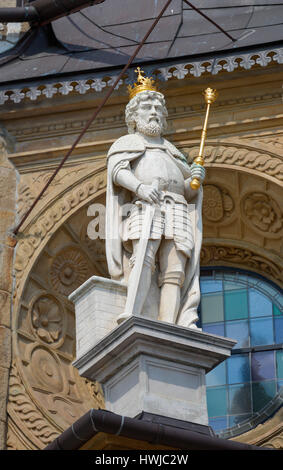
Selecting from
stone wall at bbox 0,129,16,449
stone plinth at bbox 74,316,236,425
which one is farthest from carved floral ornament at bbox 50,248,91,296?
stone plinth at bbox 74,316,236,425

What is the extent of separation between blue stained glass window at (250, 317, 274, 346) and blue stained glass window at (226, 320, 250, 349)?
0.18ft

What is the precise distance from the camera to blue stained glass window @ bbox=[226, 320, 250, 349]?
1303 centimetres

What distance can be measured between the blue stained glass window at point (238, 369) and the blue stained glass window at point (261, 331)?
17 cm

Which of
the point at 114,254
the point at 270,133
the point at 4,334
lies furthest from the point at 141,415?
the point at 270,133

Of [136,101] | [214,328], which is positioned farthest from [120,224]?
[214,328]

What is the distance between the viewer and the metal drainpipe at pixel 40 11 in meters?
13.0

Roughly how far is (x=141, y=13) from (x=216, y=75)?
1.28 meters

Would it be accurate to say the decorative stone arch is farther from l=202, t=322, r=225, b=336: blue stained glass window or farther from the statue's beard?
the statue's beard

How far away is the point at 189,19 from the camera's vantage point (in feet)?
44.2

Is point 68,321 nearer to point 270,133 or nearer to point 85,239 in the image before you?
point 85,239

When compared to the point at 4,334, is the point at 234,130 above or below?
above

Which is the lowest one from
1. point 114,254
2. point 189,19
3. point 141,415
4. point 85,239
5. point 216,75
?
point 141,415

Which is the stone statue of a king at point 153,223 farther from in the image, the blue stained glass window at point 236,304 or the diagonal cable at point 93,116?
the blue stained glass window at point 236,304

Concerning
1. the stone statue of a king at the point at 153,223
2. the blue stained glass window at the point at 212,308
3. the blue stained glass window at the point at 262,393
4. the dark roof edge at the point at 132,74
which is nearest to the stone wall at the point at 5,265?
the dark roof edge at the point at 132,74
